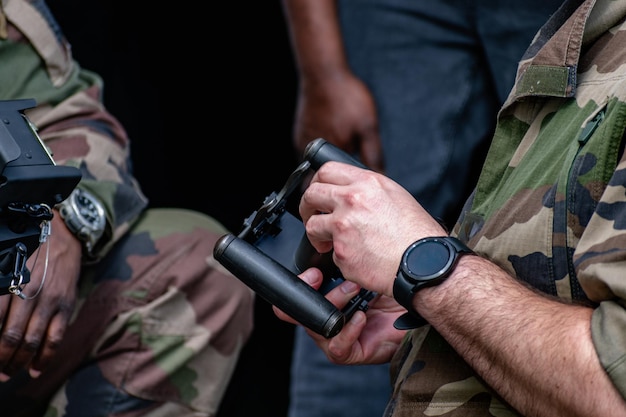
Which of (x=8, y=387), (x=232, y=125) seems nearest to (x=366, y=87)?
(x=232, y=125)

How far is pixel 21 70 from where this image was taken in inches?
75.2

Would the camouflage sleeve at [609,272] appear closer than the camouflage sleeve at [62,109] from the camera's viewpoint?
Yes

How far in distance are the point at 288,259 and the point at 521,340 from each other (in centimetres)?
43

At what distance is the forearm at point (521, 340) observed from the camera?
1052mm

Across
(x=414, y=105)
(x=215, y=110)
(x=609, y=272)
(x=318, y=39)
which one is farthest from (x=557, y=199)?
(x=215, y=110)

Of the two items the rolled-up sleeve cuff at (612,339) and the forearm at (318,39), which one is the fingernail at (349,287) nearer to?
the rolled-up sleeve cuff at (612,339)

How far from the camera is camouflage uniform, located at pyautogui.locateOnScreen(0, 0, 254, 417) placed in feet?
5.97

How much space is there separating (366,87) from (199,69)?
0.72m

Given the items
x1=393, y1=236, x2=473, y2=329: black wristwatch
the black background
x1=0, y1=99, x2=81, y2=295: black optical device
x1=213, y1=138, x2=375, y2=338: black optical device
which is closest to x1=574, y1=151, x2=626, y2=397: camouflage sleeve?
x1=393, y1=236, x2=473, y2=329: black wristwatch

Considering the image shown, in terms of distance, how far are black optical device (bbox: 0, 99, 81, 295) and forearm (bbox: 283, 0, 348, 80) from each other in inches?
43.3

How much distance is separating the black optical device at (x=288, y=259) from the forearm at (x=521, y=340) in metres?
0.16

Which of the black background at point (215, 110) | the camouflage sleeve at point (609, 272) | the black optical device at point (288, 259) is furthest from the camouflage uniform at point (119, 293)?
the camouflage sleeve at point (609, 272)

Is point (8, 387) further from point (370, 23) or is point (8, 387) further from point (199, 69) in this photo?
point (199, 69)

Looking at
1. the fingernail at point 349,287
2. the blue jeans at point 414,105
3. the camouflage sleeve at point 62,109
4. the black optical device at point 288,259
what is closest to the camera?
the black optical device at point 288,259
